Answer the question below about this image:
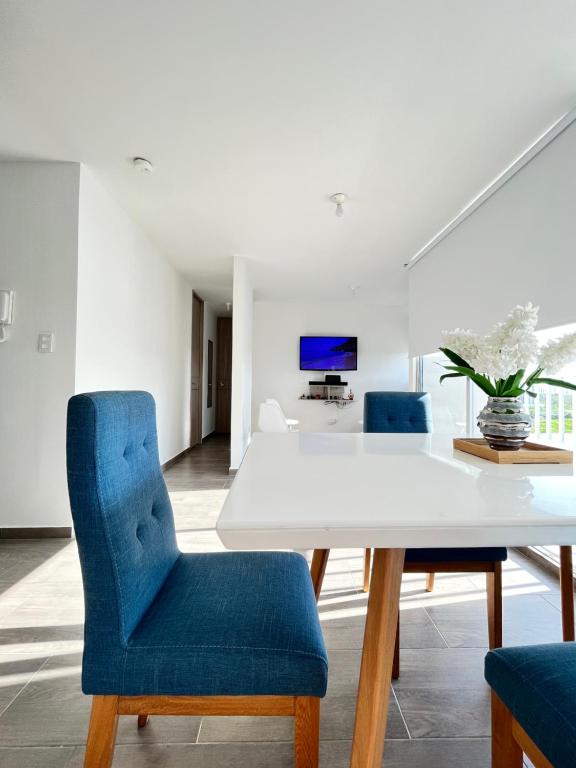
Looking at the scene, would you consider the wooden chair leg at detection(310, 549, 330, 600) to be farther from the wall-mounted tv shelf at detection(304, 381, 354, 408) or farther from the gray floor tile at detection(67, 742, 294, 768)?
the wall-mounted tv shelf at detection(304, 381, 354, 408)

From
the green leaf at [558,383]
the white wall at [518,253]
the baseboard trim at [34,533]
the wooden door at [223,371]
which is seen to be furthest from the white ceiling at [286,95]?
the wooden door at [223,371]

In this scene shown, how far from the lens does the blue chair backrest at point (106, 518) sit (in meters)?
0.73

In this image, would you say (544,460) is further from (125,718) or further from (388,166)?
(388,166)

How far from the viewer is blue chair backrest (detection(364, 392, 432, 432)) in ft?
7.07

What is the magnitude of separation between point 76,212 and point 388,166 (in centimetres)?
202

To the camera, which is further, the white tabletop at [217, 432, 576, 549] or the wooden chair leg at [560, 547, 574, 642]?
the wooden chair leg at [560, 547, 574, 642]

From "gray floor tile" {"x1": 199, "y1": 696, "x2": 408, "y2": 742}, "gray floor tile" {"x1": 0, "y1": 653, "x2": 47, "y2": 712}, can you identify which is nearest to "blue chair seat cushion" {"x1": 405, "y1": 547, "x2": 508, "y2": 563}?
"gray floor tile" {"x1": 199, "y1": 696, "x2": 408, "y2": 742}

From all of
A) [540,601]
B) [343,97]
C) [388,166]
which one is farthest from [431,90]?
[540,601]

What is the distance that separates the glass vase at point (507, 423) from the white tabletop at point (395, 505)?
112mm

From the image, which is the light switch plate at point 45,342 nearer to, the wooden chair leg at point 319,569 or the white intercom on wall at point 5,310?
the white intercom on wall at point 5,310

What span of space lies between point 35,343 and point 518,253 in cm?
309

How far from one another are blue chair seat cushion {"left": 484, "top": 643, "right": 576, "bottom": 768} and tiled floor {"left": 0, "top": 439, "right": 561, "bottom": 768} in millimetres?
619

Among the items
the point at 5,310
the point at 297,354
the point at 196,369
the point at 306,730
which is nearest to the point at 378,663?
the point at 306,730

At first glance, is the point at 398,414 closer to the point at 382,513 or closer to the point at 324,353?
the point at 382,513
